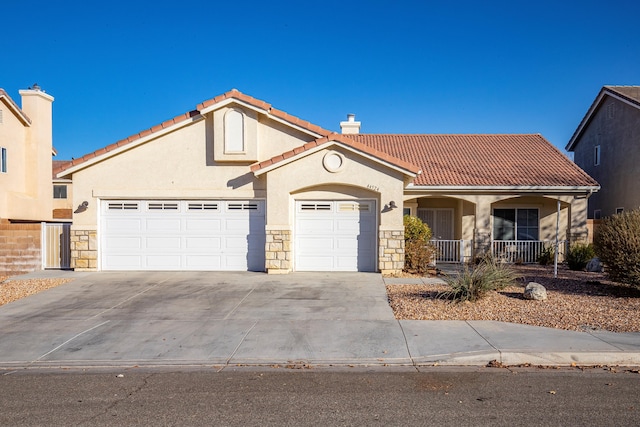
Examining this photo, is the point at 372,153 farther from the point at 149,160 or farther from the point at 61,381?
the point at 61,381

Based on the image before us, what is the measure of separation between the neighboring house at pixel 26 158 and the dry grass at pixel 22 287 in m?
5.63

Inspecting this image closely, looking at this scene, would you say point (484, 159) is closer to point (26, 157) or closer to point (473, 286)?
point (473, 286)

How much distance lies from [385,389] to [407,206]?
1404 centimetres

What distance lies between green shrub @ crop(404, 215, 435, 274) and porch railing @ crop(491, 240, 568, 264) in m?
4.71

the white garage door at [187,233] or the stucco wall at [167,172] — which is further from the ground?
the stucco wall at [167,172]

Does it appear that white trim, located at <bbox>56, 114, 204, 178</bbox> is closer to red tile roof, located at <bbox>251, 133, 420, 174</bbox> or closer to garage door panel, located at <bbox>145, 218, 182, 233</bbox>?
garage door panel, located at <bbox>145, 218, 182, 233</bbox>

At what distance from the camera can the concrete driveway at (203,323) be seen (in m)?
7.49

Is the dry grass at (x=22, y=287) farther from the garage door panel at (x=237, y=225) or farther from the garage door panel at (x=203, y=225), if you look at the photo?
the garage door panel at (x=237, y=225)

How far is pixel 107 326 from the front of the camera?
920cm

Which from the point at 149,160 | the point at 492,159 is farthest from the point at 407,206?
the point at 149,160

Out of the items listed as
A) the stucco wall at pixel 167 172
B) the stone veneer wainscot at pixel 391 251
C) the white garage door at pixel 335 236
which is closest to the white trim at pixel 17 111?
the stucco wall at pixel 167 172

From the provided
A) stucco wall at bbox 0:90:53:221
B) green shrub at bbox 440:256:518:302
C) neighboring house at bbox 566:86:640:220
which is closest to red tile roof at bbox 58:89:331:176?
green shrub at bbox 440:256:518:302

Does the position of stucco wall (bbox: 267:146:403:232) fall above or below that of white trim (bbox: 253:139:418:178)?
below

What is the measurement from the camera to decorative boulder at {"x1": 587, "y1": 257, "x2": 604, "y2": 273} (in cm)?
1554
